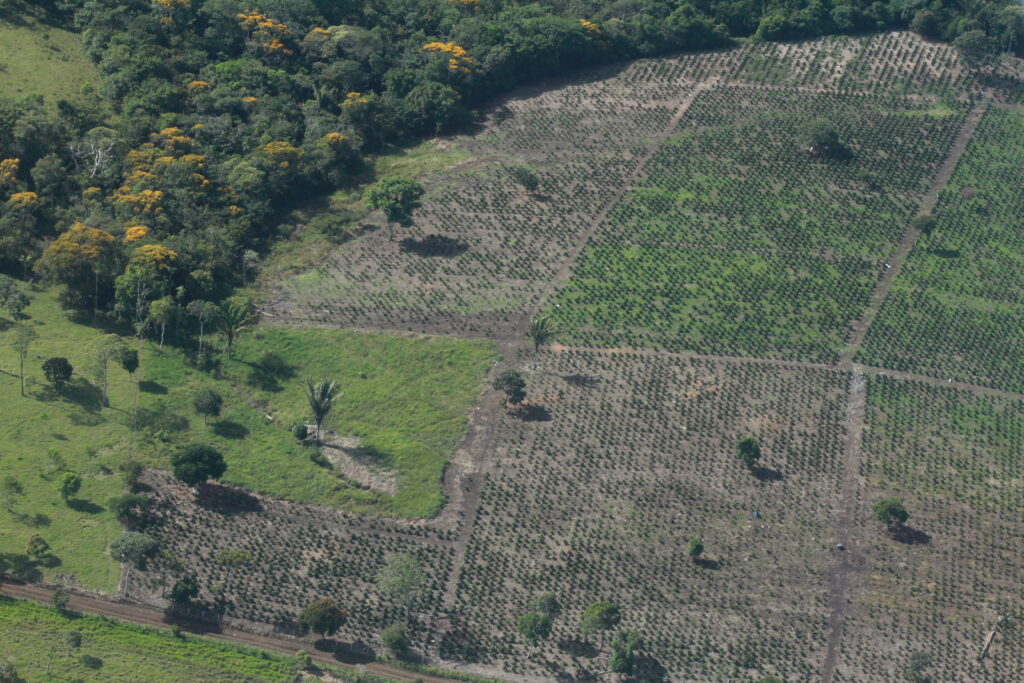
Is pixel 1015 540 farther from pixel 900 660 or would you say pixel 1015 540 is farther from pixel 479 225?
pixel 479 225

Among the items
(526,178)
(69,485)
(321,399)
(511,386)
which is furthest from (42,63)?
(511,386)

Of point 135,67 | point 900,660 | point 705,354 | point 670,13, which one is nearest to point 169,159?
point 135,67

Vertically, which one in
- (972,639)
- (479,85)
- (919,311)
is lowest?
(972,639)

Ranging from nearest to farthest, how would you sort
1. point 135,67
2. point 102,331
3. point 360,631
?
point 360,631, point 102,331, point 135,67

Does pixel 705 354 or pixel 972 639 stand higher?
pixel 705 354

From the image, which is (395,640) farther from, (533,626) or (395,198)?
(395,198)

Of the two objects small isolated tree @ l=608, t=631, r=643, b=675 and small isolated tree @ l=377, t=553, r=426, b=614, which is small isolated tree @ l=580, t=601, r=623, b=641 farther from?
small isolated tree @ l=377, t=553, r=426, b=614

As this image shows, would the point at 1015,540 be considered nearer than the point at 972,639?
No

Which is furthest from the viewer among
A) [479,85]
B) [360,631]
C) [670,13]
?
[670,13]
